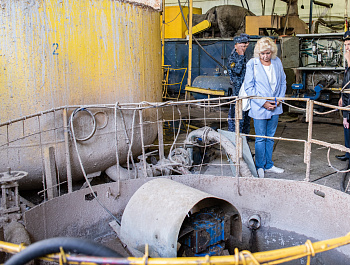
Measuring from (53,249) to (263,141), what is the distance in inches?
148

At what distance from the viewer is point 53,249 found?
1.65m

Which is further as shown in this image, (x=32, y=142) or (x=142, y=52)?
(x=142, y=52)

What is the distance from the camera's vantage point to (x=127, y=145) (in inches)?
196

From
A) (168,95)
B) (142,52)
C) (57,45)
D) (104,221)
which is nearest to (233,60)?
(142,52)

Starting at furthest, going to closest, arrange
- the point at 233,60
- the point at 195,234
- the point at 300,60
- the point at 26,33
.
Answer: the point at 300,60 → the point at 233,60 → the point at 26,33 → the point at 195,234

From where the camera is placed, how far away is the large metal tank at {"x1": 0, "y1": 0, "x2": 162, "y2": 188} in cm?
402

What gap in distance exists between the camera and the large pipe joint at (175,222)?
3.19 metres

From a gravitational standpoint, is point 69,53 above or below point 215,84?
above

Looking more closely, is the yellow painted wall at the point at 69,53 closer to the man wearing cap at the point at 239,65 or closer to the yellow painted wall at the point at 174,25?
the man wearing cap at the point at 239,65

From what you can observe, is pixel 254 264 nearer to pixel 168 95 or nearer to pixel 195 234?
pixel 195 234

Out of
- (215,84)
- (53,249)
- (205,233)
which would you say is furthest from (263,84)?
(215,84)

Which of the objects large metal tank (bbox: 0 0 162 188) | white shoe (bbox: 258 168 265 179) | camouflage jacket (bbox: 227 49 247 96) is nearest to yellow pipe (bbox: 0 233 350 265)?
large metal tank (bbox: 0 0 162 188)

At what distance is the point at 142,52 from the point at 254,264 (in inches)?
151

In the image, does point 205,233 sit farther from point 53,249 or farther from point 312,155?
point 312,155
